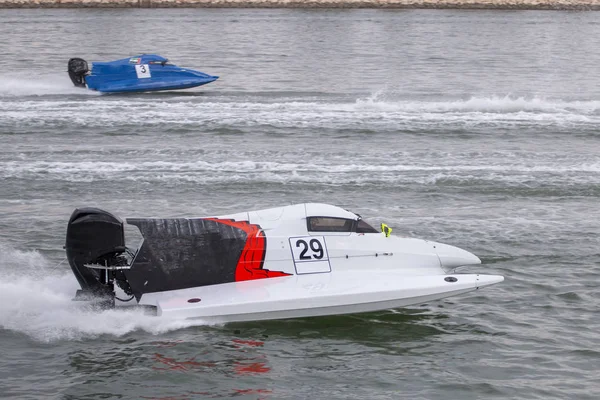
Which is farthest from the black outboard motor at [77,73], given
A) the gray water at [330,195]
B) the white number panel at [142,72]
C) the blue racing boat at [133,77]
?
the white number panel at [142,72]

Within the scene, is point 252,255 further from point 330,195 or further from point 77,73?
point 77,73

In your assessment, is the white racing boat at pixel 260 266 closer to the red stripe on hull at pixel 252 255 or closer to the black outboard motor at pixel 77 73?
the red stripe on hull at pixel 252 255

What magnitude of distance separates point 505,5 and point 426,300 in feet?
177

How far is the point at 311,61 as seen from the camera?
40.9 metres

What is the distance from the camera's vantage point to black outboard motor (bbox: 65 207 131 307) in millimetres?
13477

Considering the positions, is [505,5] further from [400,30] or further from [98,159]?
[98,159]

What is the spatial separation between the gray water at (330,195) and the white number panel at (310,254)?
99 cm

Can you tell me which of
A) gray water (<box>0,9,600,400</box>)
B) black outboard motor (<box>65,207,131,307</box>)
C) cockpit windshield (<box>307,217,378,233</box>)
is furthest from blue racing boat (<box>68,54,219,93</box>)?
cockpit windshield (<box>307,217,378,233</box>)

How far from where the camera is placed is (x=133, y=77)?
104 ft

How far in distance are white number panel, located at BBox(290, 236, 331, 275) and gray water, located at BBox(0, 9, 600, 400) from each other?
3.25 ft

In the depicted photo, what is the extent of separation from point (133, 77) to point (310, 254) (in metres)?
19.0

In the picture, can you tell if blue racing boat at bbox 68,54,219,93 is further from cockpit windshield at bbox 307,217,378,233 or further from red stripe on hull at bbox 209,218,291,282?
cockpit windshield at bbox 307,217,378,233

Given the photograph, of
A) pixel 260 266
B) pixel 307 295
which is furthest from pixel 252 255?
pixel 307 295

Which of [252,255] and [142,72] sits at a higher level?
[142,72]
